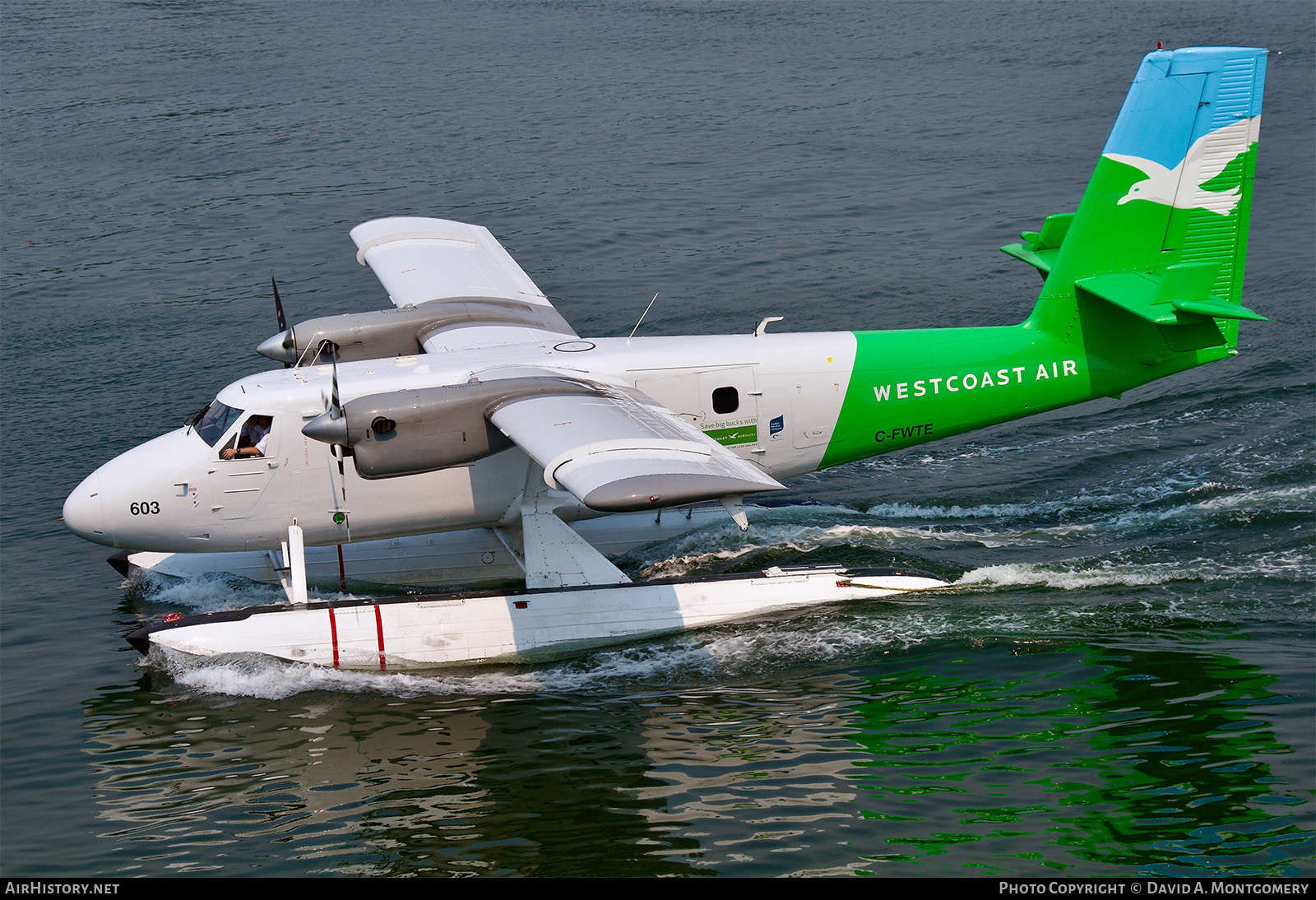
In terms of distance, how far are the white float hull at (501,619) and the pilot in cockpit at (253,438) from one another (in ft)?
6.66

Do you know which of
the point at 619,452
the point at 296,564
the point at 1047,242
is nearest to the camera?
the point at 619,452

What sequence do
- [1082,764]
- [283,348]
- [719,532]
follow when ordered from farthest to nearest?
[719,532], [283,348], [1082,764]

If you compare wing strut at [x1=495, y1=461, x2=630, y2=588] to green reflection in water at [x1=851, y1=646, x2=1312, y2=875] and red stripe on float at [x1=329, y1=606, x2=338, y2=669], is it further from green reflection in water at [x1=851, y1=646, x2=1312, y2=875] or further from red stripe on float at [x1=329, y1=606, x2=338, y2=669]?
green reflection in water at [x1=851, y1=646, x2=1312, y2=875]

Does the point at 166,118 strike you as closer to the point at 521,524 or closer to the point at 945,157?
the point at 945,157

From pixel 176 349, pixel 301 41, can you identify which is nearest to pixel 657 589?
pixel 176 349

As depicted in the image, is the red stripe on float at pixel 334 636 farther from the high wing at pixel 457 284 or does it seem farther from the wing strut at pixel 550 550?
the high wing at pixel 457 284

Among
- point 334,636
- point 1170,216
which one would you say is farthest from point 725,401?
point 1170,216

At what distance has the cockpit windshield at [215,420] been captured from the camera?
15.2 m

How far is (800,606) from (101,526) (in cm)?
922

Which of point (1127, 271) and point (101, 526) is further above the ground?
point (1127, 271)

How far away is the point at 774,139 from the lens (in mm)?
37625

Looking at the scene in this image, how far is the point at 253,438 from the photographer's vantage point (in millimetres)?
15156

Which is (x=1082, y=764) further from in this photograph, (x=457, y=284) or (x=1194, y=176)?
(x=457, y=284)

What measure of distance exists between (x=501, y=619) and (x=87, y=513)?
5.49m
